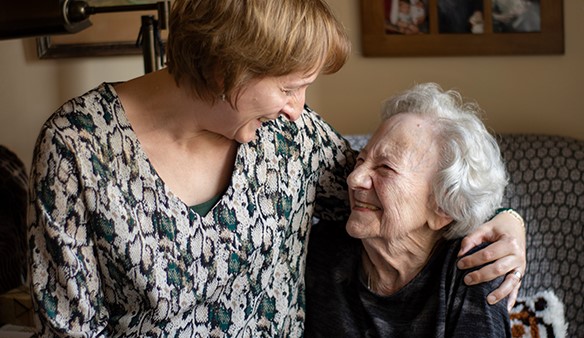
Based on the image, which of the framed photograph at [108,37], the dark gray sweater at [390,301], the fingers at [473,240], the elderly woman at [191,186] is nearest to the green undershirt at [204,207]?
the elderly woman at [191,186]

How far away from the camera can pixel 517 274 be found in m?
1.81

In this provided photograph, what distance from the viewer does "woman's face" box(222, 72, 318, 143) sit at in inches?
62.2

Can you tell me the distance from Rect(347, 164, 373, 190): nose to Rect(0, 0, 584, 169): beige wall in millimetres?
1001

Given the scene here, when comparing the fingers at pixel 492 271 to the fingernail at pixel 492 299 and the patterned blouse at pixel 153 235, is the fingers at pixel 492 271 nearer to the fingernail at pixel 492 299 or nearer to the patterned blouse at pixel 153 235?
the fingernail at pixel 492 299

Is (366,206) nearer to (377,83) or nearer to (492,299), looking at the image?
(492,299)

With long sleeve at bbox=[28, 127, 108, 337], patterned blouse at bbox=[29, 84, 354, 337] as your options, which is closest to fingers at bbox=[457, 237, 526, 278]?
patterned blouse at bbox=[29, 84, 354, 337]

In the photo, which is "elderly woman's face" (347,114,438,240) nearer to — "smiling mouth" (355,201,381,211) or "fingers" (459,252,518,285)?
"smiling mouth" (355,201,381,211)

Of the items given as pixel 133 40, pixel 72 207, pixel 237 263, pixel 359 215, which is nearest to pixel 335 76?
pixel 133 40

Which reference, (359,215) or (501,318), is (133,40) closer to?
(359,215)

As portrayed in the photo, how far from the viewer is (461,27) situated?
8.99 ft

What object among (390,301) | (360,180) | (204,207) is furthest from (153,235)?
(390,301)

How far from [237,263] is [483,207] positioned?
60 centimetres

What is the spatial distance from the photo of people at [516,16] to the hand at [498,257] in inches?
38.1

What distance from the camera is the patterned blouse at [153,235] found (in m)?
1.55
